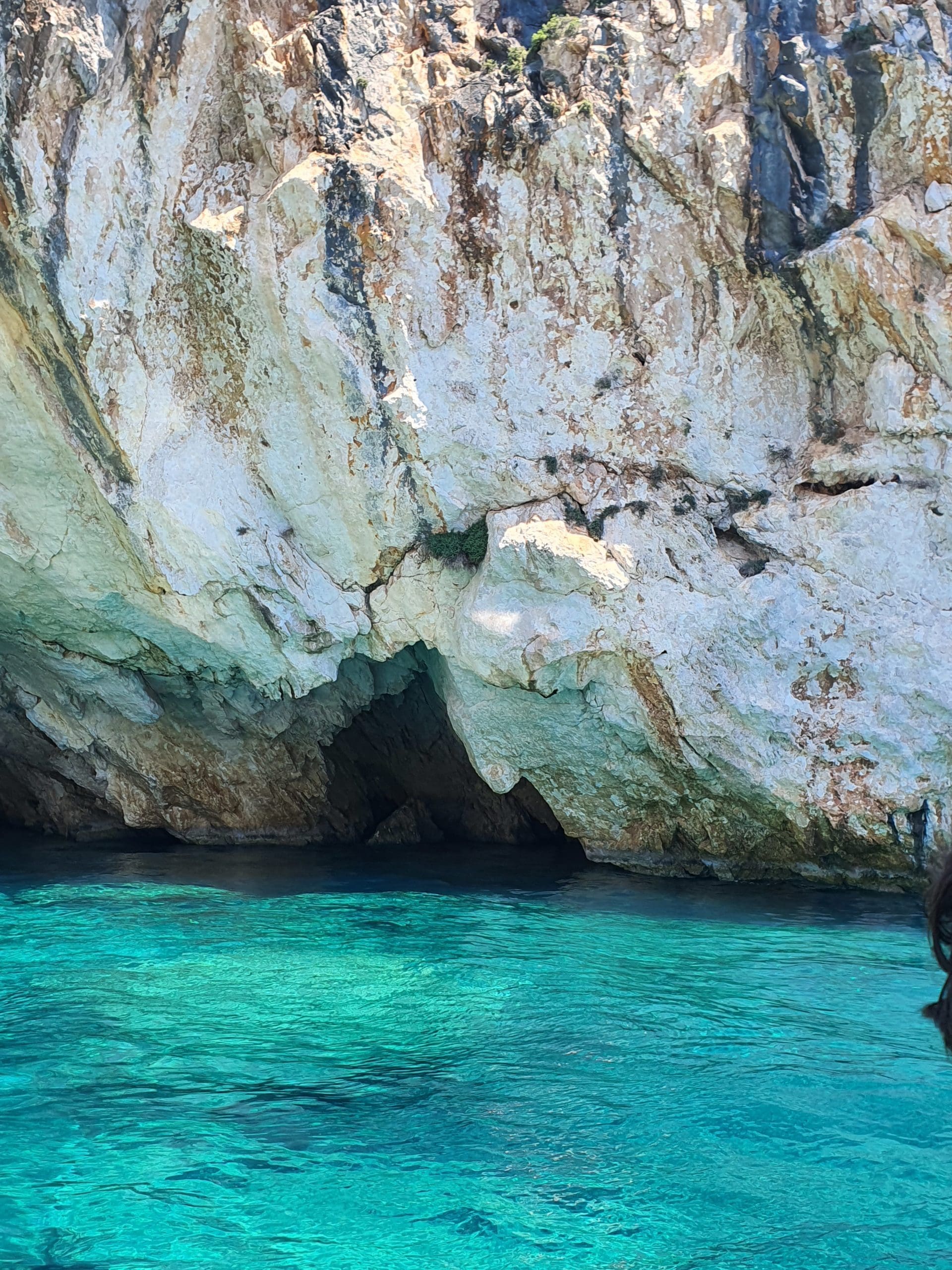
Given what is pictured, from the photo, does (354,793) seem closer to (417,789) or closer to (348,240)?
(417,789)

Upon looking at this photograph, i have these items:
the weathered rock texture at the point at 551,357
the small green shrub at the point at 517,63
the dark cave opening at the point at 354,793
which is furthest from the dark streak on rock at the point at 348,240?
the dark cave opening at the point at 354,793

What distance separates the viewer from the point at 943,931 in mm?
2045

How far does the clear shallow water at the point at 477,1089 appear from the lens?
16.1ft

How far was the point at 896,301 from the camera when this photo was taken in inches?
397

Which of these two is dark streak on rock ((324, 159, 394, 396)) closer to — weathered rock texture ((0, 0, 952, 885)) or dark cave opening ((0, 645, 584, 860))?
weathered rock texture ((0, 0, 952, 885))

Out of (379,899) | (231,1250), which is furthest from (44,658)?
(231,1250)

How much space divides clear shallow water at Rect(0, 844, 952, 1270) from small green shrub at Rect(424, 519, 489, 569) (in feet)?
11.3

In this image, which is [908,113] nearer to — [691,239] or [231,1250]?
[691,239]

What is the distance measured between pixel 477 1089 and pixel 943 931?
4913 millimetres

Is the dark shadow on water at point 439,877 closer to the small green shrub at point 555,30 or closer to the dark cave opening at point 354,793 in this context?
the dark cave opening at point 354,793

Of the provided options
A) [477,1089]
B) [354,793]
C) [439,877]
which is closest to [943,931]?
[477,1089]

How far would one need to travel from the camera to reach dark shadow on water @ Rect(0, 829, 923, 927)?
10.5 meters

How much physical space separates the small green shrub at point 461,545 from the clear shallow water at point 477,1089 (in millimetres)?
3457

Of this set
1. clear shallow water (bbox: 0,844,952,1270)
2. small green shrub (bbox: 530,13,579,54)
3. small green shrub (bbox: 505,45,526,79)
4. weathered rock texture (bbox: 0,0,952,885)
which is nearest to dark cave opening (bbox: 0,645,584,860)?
weathered rock texture (bbox: 0,0,952,885)
